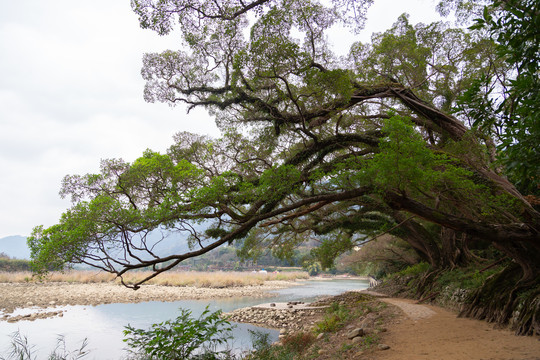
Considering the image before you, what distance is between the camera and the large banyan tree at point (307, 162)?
495cm

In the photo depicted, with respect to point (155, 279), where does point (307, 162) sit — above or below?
above

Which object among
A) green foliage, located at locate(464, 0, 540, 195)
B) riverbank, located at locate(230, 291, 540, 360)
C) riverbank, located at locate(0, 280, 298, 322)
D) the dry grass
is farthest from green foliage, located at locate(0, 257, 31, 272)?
green foliage, located at locate(464, 0, 540, 195)

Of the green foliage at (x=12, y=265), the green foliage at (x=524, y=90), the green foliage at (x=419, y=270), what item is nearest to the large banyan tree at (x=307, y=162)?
the green foliage at (x=524, y=90)

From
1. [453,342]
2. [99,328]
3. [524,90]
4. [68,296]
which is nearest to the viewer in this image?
[524,90]

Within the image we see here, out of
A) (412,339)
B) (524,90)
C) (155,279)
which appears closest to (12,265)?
(155,279)

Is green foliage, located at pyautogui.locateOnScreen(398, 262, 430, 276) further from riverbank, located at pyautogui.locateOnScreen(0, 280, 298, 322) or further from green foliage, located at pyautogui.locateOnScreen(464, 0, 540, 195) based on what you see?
green foliage, located at pyautogui.locateOnScreen(464, 0, 540, 195)

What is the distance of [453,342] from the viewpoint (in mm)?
4828

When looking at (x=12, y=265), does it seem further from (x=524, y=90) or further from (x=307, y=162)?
(x=524, y=90)

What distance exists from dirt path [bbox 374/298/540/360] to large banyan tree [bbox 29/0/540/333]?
0.53 metres

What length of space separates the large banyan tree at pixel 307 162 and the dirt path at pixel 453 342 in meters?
0.53

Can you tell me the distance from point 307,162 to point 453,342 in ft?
15.6

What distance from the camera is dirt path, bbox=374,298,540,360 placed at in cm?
409

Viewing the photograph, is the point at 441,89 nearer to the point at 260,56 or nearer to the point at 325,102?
the point at 325,102

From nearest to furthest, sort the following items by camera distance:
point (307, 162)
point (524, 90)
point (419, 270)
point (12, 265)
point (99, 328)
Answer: point (524, 90) → point (307, 162) → point (99, 328) → point (419, 270) → point (12, 265)
